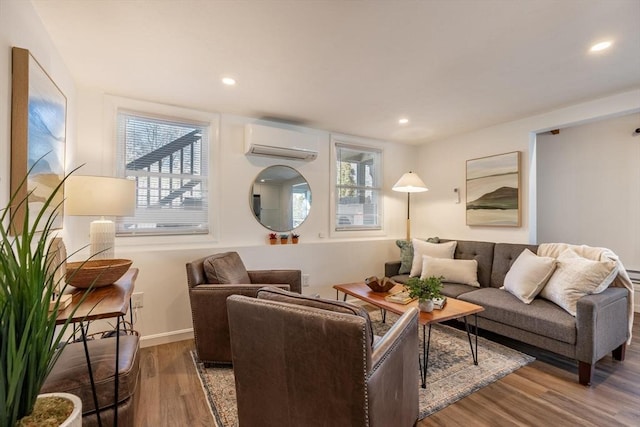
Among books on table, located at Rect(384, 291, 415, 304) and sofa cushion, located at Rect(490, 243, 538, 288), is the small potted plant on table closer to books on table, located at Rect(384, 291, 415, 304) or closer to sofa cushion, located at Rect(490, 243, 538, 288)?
books on table, located at Rect(384, 291, 415, 304)

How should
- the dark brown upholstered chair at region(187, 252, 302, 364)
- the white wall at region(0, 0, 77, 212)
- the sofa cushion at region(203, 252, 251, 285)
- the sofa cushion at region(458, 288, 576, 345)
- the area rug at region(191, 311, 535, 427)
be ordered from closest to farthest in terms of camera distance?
the white wall at region(0, 0, 77, 212)
the area rug at region(191, 311, 535, 427)
the sofa cushion at region(458, 288, 576, 345)
the dark brown upholstered chair at region(187, 252, 302, 364)
the sofa cushion at region(203, 252, 251, 285)

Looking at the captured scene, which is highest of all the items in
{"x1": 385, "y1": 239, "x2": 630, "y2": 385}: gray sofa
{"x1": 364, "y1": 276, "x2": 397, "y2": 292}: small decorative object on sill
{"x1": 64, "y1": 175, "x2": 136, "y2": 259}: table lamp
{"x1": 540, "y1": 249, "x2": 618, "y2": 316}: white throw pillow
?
{"x1": 64, "y1": 175, "x2": 136, "y2": 259}: table lamp

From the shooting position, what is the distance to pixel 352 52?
1966 mm

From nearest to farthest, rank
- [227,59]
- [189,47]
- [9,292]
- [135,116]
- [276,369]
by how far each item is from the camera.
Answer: [9,292]
[276,369]
[189,47]
[227,59]
[135,116]

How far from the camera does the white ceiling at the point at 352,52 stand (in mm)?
1573

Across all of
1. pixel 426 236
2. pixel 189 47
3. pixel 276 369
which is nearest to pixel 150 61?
pixel 189 47

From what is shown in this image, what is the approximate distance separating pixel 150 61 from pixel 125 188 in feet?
2.97

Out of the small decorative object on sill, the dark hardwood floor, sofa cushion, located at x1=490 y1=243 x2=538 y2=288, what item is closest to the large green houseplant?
the dark hardwood floor

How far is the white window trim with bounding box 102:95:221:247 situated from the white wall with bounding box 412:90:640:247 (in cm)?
292

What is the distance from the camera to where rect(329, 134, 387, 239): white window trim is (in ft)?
12.4

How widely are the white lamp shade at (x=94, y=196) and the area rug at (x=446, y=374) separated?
135cm

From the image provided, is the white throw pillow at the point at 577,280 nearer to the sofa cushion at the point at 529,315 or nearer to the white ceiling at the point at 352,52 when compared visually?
the sofa cushion at the point at 529,315

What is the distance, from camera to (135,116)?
2.79 meters

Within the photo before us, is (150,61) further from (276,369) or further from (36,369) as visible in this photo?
(276,369)
